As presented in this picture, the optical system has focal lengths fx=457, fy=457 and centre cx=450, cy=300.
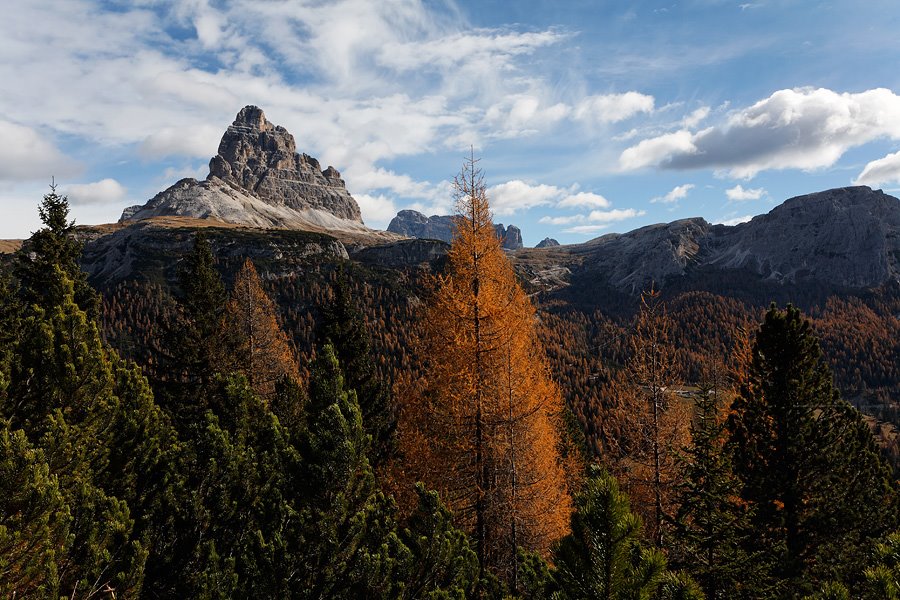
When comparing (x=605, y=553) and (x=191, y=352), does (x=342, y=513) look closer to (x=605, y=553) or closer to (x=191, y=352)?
(x=605, y=553)

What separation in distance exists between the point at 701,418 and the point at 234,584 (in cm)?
1375

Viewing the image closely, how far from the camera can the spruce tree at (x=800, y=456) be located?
18.2m

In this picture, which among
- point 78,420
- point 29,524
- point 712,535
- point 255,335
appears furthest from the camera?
point 255,335

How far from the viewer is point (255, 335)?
112 ft

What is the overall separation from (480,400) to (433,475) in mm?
3113

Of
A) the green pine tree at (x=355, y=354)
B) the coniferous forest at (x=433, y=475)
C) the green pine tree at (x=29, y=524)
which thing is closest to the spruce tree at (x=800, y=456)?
the coniferous forest at (x=433, y=475)

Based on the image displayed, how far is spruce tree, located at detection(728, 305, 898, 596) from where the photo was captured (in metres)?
18.2

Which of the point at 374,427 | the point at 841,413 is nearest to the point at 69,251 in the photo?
the point at 374,427

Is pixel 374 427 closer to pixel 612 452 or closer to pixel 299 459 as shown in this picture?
pixel 612 452

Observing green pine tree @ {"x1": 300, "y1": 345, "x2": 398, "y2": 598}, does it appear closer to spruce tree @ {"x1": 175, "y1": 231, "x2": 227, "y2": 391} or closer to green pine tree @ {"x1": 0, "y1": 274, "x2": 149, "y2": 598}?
green pine tree @ {"x1": 0, "y1": 274, "x2": 149, "y2": 598}

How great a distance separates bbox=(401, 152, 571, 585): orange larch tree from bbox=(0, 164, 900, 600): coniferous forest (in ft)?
0.33

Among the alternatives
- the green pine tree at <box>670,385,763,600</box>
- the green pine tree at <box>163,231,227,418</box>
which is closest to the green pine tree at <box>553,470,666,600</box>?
the green pine tree at <box>670,385,763,600</box>

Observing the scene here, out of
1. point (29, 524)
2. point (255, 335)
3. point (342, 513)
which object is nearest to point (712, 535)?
point (342, 513)

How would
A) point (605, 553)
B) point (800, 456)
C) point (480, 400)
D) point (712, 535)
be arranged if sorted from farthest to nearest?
point (800, 456) < point (480, 400) < point (712, 535) < point (605, 553)
